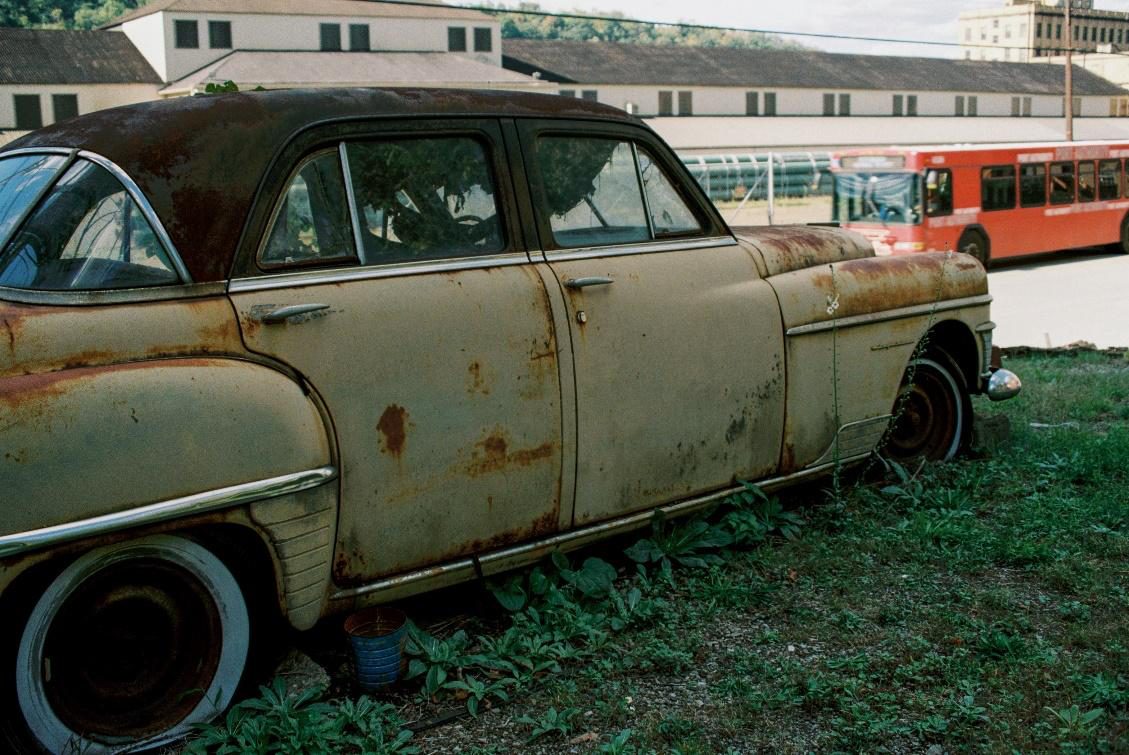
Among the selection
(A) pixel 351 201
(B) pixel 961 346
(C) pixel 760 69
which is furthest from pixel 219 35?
(A) pixel 351 201

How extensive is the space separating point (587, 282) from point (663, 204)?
2.26ft

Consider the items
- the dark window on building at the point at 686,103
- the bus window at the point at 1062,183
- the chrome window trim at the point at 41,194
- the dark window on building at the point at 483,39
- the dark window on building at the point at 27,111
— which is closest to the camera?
the chrome window trim at the point at 41,194

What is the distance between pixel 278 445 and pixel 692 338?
1.74 m

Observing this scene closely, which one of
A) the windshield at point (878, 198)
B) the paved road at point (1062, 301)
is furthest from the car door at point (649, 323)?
the windshield at point (878, 198)

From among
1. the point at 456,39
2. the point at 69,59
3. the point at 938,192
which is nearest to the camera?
the point at 938,192

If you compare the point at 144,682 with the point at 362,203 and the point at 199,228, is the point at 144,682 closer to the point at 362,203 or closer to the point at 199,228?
the point at 199,228

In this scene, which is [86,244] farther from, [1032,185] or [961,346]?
[1032,185]

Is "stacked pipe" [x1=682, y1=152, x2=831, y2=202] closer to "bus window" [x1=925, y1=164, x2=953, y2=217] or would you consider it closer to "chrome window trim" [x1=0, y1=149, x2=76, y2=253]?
"bus window" [x1=925, y1=164, x2=953, y2=217]

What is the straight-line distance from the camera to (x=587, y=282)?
157 inches

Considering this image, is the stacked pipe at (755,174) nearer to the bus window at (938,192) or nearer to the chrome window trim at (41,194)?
the bus window at (938,192)

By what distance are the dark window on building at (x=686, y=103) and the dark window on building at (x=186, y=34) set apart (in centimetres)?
2300

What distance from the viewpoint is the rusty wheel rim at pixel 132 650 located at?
3002 mm

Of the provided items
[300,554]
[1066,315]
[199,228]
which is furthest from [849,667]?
[1066,315]

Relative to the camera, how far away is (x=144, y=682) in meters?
3.15
